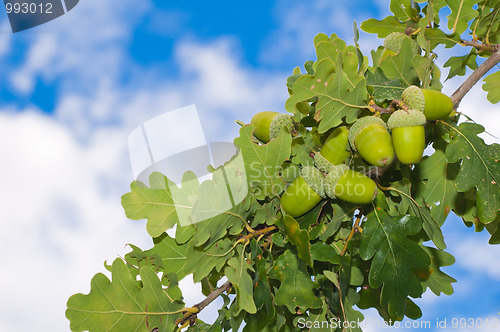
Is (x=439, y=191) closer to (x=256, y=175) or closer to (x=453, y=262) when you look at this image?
(x=453, y=262)

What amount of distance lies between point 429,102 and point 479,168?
0.25 meters

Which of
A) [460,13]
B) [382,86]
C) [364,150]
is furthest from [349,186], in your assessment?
[460,13]

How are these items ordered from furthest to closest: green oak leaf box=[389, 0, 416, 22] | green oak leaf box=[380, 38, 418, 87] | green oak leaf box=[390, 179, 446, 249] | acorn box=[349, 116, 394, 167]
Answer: green oak leaf box=[389, 0, 416, 22], green oak leaf box=[380, 38, 418, 87], green oak leaf box=[390, 179, 446, 249], acorn box=[349, 116, 394, 167]

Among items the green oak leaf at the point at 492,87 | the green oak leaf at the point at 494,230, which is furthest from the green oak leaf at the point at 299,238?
the green oak leaf at the point at 492,87

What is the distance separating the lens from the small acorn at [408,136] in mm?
1131

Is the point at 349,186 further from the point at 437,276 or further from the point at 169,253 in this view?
the point at 169,253

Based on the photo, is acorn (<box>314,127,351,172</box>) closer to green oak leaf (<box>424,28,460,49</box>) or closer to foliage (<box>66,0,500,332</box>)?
foliage (<box>66,0,500,332</box>)

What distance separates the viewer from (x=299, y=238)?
3.78 feet

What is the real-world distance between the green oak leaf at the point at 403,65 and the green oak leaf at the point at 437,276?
1.73 feet

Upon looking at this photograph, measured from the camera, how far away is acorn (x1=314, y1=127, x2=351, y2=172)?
1222 millimetres

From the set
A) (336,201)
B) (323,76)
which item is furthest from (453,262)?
(323,76)

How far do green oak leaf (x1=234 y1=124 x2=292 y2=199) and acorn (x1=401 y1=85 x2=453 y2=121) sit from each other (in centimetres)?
34

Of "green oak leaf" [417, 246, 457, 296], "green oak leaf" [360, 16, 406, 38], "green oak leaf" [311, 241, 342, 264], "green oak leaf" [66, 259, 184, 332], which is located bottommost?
"green oak leaf" [417, 246, 457, 296]

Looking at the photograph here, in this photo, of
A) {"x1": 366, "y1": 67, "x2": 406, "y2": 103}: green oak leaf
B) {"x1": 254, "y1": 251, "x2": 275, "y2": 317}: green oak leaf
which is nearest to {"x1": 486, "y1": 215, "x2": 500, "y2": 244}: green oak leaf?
{"x1": 366, "y1": 67, "x2": 406, "y2": 103}: green oak leaf
